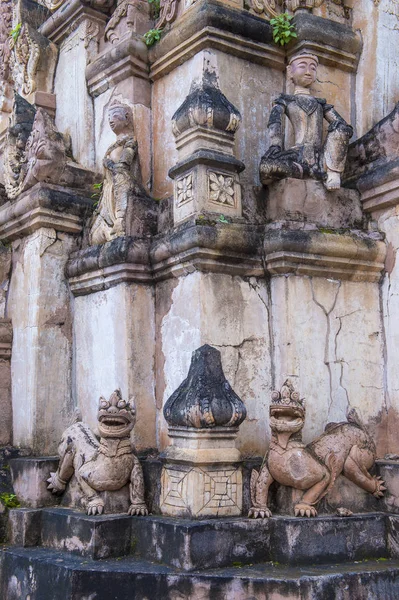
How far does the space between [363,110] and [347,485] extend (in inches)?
153

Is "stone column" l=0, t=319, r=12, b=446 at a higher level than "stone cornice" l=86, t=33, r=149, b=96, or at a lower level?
lower

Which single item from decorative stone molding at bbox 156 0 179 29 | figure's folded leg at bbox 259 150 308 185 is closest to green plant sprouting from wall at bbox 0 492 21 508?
figure's folded leg at bbox 259 150 308 185

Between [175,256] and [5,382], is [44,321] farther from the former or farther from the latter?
[175,256]

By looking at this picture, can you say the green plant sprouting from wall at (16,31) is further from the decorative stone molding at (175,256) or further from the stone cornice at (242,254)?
the stone cornice at (242,254)

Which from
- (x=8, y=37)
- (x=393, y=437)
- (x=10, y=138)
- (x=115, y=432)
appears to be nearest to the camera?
(x=115, y=432)

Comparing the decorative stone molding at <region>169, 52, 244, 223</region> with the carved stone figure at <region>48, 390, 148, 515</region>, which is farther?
the decorative stone molding at <region>169, 52, 244, 223</region>

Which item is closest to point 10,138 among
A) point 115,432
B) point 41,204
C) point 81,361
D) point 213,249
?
point 41,204

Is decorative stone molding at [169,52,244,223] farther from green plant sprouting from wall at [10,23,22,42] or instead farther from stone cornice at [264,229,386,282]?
green plant sprouting from wall at [10,23,22,42]

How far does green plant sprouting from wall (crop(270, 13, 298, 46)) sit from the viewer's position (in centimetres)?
739

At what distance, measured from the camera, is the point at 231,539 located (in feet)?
18.0

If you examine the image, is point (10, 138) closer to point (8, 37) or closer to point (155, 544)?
point (8, 37)

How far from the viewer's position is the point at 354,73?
7.84 meters

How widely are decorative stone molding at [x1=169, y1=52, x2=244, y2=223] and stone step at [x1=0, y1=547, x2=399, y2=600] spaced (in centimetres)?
298

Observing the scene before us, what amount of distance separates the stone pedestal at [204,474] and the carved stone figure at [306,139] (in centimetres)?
249
